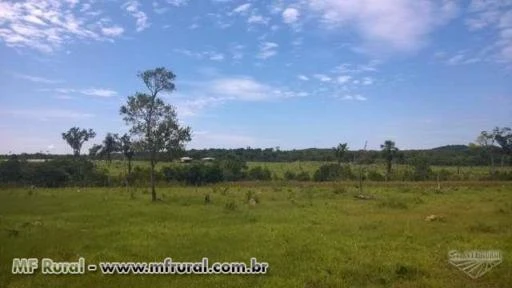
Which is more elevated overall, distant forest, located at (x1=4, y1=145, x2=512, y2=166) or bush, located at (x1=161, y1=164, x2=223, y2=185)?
distant forest, located at (x1=4, y1=145, x2=512, y2=166)

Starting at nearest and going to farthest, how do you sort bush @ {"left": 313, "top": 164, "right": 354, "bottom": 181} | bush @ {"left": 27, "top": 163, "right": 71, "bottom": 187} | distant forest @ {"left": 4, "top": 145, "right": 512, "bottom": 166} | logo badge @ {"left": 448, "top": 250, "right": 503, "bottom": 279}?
1. logo badge @ {"left": 448, "top": 250, "right": 503, "bottom": 279}
2. bush @ {"left": 27, "top": 163, "right": 71, "bottom": 187}
3. bush @ {"left": 313, "top": 164, "right": 354, "bottom": 181}
4. distant forest @ {"left": 4, "top": 145, "right": 512, "bottom": 166}

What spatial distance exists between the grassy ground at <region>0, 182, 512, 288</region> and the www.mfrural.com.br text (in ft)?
1.39

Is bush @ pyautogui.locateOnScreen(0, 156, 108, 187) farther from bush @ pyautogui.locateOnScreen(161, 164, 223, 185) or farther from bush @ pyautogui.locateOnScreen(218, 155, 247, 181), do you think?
bush @ pyautogui.locateOnScreen(218, 155, 247, 181)

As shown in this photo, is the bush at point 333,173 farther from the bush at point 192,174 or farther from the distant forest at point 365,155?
the bush at point 192,174

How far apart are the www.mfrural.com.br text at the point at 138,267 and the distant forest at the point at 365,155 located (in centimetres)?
6906

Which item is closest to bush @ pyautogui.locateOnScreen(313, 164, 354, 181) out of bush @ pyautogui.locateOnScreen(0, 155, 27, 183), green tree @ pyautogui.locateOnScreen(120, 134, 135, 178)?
green tree @ pyautogui.locateOnScreen(120, 134, 135, 178)

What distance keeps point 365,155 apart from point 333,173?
26.2 ft

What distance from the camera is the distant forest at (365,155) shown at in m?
107

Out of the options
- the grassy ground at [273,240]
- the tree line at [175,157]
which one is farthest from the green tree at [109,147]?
the grassy ground at [273,240]

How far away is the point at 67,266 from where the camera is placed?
1581 cm

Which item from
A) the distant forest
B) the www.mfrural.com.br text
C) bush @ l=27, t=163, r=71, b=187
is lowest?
the www.mfrural.com.br text

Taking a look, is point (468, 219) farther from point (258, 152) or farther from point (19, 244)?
point (258, 152)

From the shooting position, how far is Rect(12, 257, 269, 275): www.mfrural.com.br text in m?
15.3

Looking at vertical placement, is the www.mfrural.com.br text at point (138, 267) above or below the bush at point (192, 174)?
below
